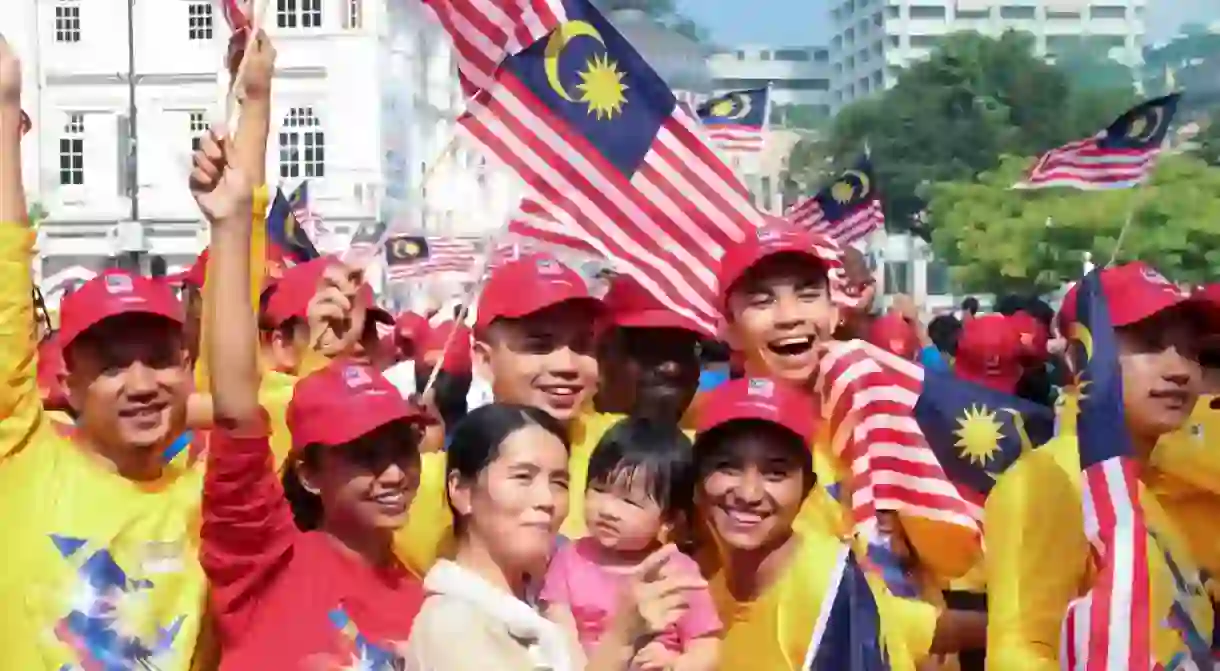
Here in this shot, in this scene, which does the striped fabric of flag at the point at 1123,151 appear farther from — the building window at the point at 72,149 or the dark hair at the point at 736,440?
the building window at the point at 72,149

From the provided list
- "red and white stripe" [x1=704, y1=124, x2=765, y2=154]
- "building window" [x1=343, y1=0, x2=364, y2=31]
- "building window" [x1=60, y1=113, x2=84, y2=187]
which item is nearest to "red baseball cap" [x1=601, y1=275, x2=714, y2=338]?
"red and white stripe" [x1=704, y1=124, x2=765, y2=154]

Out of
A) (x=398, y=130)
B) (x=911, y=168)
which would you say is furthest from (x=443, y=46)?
(x=911, y=168)

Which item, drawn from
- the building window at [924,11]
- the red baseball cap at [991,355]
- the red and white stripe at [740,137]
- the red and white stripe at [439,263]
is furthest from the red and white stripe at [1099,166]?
the building window at [924,11]

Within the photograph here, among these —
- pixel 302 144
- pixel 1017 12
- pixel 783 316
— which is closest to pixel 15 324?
pixel 783 316

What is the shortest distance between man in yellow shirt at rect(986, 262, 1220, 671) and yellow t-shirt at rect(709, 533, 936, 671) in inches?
10.2

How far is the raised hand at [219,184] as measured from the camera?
12.1 feet

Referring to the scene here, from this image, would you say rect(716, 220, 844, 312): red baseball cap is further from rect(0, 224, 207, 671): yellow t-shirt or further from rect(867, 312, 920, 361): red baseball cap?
rect(867, 312, 920, 361): red baseball cap

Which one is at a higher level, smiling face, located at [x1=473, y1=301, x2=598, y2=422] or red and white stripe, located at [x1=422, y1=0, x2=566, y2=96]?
red and white stripe, located at [x1=422, y1=0, x2=566, y2=96]

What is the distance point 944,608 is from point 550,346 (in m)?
1.05

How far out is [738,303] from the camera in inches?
190

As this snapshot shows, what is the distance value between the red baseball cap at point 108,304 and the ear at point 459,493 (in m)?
0.79

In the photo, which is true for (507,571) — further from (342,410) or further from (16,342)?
(16,342)

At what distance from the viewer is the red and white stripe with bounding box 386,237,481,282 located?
13.3 m

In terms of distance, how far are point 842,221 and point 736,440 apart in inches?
326
